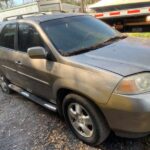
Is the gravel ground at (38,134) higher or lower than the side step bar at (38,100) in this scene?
lower

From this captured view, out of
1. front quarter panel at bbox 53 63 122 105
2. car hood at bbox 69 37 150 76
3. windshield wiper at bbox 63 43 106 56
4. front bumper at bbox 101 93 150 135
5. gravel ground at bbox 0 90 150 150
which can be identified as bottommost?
gravel ground at bbox 0 90 150 150

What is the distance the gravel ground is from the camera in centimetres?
364

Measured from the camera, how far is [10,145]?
4012 mm

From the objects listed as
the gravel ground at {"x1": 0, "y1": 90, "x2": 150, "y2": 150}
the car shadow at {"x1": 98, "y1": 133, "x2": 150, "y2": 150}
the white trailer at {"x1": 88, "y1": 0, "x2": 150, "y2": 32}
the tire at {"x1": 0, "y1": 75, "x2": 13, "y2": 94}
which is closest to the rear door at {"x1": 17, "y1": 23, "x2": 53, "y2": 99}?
the gravel ground at {"x1": 0, "y1": 90, "x2": 150, "y2": 150}

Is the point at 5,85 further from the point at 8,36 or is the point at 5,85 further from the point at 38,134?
the point at 38,134

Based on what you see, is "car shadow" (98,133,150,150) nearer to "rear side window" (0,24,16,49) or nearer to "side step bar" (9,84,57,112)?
"side step bar" (9,84,57,112)

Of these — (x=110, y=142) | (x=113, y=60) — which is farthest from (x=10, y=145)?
(x=113, y=60)

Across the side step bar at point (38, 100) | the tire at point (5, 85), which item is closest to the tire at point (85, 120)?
the side step bar at point (38, 100)

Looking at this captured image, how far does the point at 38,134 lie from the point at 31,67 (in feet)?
3.42

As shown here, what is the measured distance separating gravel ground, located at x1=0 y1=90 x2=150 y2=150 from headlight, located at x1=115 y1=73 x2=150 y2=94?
95cm

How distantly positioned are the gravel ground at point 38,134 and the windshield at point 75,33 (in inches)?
48.9

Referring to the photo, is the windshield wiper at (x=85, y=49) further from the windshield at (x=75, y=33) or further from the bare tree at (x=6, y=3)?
the bare tree at (x=6, y=3)

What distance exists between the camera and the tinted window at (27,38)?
4261 mm

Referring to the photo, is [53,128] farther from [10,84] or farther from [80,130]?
[10,84]
